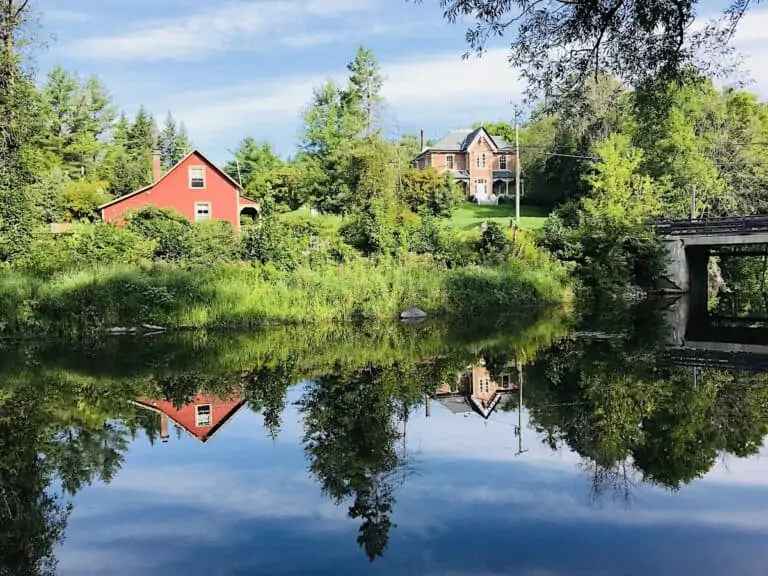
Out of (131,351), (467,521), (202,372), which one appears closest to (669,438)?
(467,521)

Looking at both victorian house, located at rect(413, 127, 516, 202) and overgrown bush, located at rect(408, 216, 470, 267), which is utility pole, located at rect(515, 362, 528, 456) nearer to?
overgrown bush, located at rect(408, 216, 470, 267)

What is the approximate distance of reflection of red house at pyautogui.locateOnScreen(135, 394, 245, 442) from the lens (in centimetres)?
1055

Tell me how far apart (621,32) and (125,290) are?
1620 cm

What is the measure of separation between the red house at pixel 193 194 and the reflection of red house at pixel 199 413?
86.4ft

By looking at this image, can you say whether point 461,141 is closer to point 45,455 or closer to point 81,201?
point 81,201

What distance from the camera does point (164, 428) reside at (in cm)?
1061

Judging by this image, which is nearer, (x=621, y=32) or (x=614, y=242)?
(x=621, y=32)

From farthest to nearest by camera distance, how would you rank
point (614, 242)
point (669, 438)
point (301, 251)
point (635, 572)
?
point (614, 242)
point (301, 251)
point (669, 438)
point (635, 572)

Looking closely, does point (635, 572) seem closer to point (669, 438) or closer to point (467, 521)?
point (467, 521)

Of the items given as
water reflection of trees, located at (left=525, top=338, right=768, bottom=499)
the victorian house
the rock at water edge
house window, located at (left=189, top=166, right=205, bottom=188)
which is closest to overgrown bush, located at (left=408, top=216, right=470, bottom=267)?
the rock at water edge

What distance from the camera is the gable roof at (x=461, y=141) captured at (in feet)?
220

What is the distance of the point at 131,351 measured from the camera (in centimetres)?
1753

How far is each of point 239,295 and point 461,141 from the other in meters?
50.5

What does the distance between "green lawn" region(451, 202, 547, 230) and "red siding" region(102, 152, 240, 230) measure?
16.3 m
